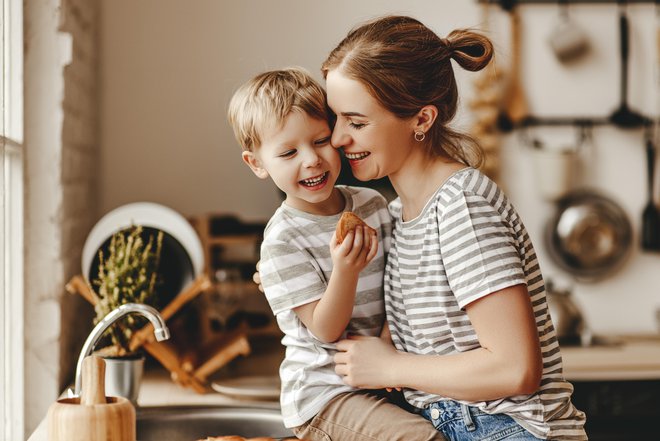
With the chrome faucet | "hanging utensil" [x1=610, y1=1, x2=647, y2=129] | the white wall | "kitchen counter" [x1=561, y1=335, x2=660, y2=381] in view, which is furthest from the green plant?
"hanging utensil" [x1=610, y1=1, x2=647, y2=129]

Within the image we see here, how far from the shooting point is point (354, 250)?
1228 millimetres

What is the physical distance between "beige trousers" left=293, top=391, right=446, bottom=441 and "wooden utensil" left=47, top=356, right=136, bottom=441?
1.07ft

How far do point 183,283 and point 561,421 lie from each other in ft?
4.05

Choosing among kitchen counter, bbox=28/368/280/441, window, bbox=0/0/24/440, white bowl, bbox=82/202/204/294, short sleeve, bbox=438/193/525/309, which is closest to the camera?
short sleeve, bbox=438/193/525/309

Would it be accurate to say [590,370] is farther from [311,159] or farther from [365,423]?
[311,159]

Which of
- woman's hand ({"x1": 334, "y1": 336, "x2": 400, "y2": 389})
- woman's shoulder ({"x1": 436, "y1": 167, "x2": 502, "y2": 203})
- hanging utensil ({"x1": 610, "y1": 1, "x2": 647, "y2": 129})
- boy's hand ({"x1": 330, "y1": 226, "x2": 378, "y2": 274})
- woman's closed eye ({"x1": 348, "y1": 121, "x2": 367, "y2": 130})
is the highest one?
hanging utensil ({"x1": 610, "y1": 1, "x2": 647, "y2": 129})

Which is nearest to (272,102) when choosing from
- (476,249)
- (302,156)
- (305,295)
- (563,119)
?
(302,156)

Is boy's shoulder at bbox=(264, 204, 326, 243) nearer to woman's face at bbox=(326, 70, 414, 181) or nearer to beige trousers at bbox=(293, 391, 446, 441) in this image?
woman's face at bbox=(326, 70, 414, 181)

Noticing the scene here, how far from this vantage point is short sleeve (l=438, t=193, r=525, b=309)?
1.14 m

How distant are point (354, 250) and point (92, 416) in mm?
438

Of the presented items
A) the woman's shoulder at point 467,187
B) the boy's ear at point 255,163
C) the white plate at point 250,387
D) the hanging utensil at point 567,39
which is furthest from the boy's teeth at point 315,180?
the hanging utensil at point 567,39

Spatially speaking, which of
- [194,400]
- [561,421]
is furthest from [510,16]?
[561,421]

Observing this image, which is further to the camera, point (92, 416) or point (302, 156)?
point (302, 156)

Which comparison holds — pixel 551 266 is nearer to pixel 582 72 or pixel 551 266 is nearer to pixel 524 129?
pixel 524 129
